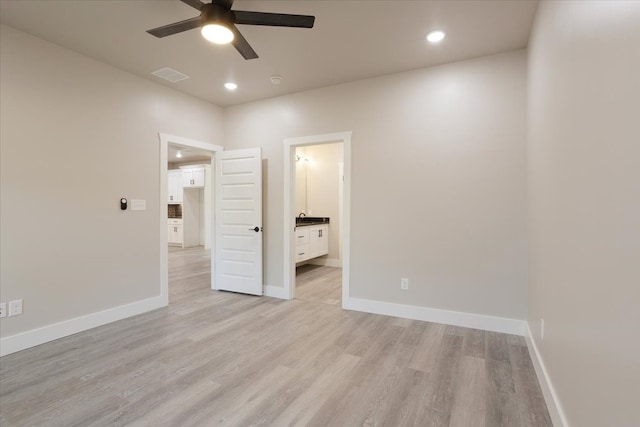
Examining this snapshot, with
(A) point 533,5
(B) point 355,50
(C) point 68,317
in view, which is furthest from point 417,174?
(C) point 68,317

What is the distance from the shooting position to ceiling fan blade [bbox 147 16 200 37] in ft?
6.91

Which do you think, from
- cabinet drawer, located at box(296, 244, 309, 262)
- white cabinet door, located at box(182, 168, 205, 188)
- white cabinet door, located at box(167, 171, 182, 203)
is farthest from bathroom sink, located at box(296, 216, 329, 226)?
white cabinet door, located at box(167, 171, 182, 203)

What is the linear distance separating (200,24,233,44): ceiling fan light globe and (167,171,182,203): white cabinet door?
26.4 ft

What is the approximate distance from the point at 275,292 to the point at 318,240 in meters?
1.99

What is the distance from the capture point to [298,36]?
279cm

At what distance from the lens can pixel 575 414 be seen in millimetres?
1425

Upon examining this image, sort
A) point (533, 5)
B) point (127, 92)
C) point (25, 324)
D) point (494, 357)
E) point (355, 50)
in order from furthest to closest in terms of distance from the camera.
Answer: point (127, 92) < point (355, 50) < point (25, 324) < point (494, 357) < point (533, 5)

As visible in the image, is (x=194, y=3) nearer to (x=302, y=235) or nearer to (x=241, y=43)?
(x=241, y=43)

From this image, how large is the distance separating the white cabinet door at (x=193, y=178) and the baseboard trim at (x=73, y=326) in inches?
229

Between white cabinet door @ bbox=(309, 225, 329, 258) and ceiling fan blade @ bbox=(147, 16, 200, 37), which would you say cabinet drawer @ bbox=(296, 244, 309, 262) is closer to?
white cabinet door @ bbox=(309, 225, 329, 258)

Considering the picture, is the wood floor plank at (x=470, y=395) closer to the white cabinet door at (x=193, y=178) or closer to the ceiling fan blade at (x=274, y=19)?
the ceiling fan blade at (x=274, y=19)

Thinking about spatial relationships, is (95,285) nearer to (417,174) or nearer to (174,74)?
(174,74)

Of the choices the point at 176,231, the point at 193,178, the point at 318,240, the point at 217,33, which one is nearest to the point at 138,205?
the point at 217,33

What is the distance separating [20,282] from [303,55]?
3.41m
